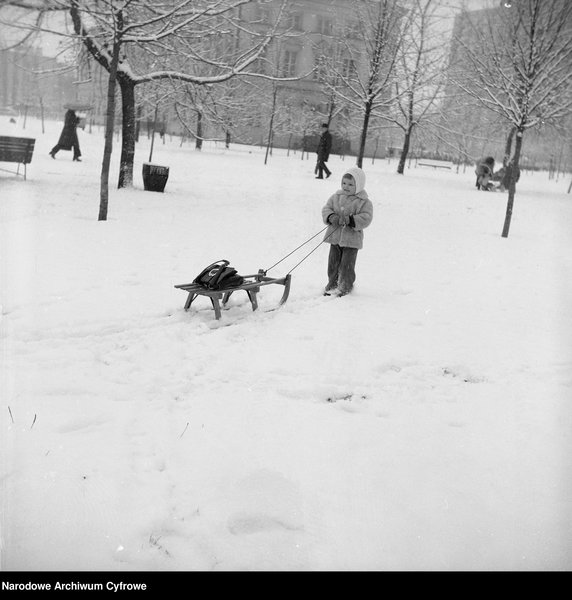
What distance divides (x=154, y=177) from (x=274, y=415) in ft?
35.1

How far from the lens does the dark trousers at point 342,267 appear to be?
22.9ft

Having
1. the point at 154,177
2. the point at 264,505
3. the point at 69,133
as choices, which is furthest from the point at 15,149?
the point at 264,505

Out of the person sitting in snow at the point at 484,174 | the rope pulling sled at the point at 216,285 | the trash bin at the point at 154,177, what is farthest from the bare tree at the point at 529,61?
the person sitting in snow at the point at 484,174

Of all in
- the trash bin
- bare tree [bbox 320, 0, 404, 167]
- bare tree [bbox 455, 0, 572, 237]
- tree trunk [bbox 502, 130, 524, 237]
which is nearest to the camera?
bare tree [bbox 455, 0, 572, 237]

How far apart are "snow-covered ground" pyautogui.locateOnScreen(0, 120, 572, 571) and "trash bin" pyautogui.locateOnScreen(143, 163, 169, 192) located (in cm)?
501

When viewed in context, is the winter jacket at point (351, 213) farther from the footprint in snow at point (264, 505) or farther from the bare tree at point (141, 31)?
the bare tree at point (141, 31)

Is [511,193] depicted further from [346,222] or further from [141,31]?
A: [141,31]

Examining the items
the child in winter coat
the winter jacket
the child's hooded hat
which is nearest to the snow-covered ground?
the child in winter coat

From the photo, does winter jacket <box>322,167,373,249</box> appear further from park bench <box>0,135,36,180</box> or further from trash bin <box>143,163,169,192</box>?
park bench <box>0,135,36,180</box>

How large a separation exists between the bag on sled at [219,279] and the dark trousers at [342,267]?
162 cm

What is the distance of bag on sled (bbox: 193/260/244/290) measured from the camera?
5.64m

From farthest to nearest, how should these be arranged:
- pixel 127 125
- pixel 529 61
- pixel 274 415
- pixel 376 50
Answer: pixel 376 50, pixel 127 125, pixel 529 61, pixel 274 415

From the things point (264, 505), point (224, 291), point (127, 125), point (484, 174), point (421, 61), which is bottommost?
point (264, 505)

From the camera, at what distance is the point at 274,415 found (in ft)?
12.6
